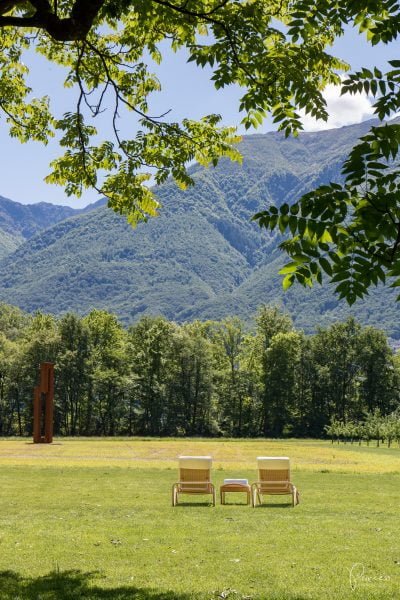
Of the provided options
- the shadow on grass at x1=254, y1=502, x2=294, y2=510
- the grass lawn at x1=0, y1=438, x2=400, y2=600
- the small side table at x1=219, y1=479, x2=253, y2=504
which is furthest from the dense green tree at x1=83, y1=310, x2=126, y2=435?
the shadow on grass at x1=254, y1=502, x2=294, y2=510

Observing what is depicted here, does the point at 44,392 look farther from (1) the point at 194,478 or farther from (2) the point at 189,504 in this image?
(2) the point at 189,504

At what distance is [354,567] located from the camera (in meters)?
7.96

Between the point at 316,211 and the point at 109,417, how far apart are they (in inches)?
2821

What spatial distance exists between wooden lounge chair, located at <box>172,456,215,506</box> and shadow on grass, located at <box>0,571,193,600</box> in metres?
6.82

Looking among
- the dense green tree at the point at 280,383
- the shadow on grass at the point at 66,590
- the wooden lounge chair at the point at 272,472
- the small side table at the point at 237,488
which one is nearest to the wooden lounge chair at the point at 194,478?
the small side table at the point at 237,488

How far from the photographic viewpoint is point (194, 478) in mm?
14930

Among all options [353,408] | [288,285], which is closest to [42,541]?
[288,285]

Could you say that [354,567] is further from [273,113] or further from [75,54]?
[75,54]

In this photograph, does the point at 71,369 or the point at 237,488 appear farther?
the point at 71,369

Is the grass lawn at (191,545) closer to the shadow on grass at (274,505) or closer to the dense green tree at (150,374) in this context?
the shadow on grass at (274,505)

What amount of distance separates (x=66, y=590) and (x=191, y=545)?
288 cm

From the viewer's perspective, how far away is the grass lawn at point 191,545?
7.05m

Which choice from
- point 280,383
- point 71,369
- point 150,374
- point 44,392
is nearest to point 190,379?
point 150,374

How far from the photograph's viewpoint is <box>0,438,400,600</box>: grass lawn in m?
7.05
